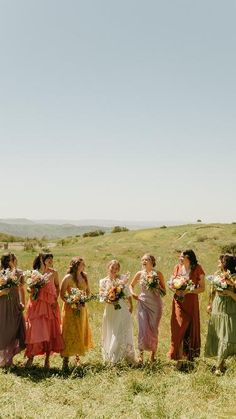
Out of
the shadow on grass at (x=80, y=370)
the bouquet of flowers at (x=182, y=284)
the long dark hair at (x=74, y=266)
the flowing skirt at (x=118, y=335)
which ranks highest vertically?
the long dark hair at (x=74, y=266)

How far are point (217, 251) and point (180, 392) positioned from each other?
27.1 m

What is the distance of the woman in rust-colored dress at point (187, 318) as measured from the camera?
31.0 ft

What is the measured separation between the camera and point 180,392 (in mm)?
7574

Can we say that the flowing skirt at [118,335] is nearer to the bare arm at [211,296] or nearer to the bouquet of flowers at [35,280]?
the bouquet of flowers at [35,280]

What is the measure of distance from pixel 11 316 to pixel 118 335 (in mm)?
2440

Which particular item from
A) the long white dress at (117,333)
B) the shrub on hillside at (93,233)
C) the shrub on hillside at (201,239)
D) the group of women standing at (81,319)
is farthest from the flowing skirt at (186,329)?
the shrub on hillside at (93,233)

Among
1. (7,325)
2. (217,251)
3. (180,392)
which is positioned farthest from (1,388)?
(217,251)

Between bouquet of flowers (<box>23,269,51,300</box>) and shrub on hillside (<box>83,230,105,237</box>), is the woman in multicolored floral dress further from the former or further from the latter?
shrub on hillside (<box>83,230,105,237</box>)

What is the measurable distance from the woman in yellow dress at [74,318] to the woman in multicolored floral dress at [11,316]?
0.98m

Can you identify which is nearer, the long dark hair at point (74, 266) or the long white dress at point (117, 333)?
the long white dress at point (117, 333)

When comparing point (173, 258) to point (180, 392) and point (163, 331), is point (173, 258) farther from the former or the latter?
point (180, 392)

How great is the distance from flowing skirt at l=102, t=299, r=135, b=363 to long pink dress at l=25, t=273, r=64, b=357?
1.05 m

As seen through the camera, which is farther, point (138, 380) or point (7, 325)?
point (7, 325)

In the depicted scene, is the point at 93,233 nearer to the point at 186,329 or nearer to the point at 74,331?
the point at 74,331
